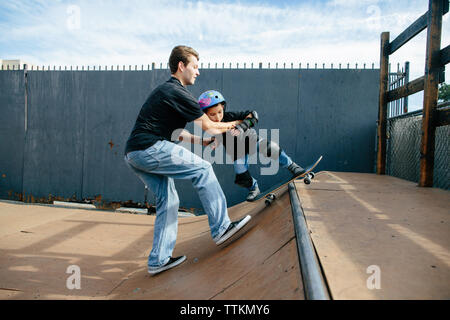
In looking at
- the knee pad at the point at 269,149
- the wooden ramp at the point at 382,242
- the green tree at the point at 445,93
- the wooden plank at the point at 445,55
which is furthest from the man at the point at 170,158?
the green tree at the point at 445,93

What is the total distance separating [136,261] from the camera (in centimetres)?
340

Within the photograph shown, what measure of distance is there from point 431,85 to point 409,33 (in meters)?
1.22

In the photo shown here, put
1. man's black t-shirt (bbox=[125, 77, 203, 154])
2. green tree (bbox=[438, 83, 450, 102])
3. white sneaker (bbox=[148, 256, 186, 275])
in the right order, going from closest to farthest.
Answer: man's black t-shirt (bbox=[125, 77, 203, 154])
white sneaker (bbox=[148, 256, 186, 275])
green tree (bbox=[438, 83, 450, 102])

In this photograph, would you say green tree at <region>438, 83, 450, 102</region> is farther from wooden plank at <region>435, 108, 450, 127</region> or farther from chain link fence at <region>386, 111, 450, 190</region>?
wooden plank at <region>435, 108, 450, 127</region>

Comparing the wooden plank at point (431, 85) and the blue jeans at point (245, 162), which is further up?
the wooden plank at point (431, 85)

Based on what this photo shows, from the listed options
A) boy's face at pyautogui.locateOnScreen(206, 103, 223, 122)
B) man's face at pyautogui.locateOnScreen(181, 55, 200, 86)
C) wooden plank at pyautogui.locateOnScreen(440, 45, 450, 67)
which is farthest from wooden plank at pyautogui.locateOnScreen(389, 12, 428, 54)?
man's face at pyautogui.locateOnScreen(181, 55, 200, 86)

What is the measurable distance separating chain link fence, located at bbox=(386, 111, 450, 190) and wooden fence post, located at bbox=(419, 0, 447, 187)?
1.43 feet

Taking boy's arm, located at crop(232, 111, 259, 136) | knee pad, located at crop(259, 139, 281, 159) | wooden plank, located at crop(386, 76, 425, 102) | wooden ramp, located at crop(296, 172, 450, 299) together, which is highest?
wooden plank, located at crop(386, 76, 425, 102)

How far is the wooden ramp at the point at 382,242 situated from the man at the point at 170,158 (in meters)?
0.89

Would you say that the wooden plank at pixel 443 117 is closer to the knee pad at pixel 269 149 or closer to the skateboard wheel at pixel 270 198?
the knee pad at pixel 269 149

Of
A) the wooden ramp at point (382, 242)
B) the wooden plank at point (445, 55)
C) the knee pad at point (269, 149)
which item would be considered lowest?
the wooden ramp at point (382, 242)

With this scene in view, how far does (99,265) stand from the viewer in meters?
3.23

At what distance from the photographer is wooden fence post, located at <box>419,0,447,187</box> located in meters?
3.99

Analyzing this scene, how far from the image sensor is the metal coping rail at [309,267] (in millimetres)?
1229
